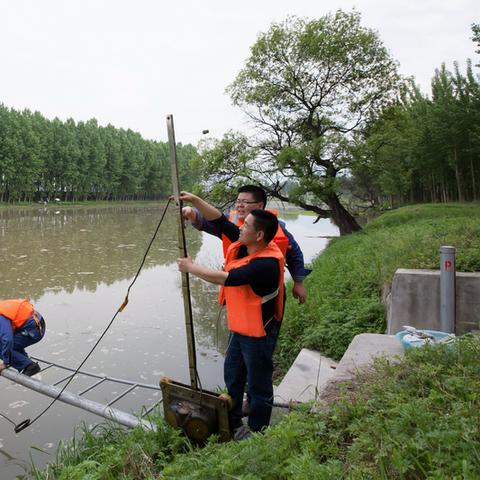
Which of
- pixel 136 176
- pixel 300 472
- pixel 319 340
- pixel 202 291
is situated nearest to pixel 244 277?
pixel 300 472

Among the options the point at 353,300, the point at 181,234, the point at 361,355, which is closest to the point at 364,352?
the point at 361,355

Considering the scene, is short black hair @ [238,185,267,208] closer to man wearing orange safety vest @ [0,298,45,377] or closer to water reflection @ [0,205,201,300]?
man wearing orange safety vest @ [0,298,45,377]

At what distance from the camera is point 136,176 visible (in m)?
72.4

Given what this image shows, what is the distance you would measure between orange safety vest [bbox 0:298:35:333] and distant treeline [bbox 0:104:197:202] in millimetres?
34797

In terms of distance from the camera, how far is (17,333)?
5.12 metres

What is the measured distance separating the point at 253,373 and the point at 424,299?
10.4 feet

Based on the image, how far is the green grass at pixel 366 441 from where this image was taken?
1989 millimetres

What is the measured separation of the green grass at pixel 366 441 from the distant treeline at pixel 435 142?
54.3 feet

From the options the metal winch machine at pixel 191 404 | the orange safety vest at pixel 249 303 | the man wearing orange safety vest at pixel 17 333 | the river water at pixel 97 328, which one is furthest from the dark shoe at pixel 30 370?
the orange safety vest at pixel 249 303

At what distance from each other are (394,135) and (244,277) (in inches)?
720

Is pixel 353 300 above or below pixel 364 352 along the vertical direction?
below

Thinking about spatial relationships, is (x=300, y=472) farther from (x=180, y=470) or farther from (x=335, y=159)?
(x=335, y=159)

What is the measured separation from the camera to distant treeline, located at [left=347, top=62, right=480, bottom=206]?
63.1ft

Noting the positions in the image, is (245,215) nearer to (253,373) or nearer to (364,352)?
(253,373)
